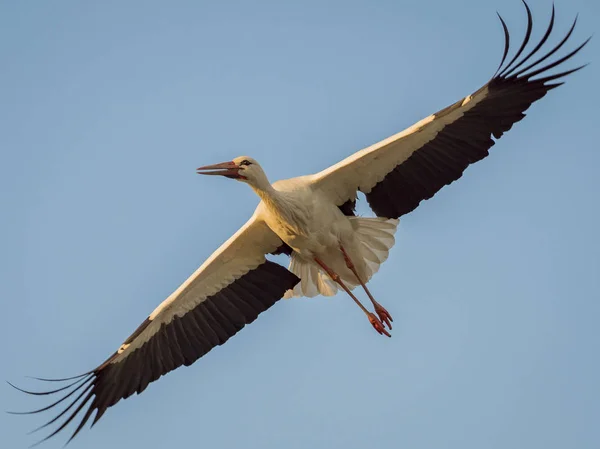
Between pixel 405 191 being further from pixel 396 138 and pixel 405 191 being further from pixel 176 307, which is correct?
pixel 176 307

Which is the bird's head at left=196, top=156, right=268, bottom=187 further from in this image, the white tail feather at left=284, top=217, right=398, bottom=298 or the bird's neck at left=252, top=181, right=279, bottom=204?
the white tail feather at left=284, top=217, right=398, bottom=298

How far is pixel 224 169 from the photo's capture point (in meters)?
10.0

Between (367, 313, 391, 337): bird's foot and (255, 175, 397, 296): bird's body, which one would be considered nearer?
(255, 175, 397, 296): bird's body

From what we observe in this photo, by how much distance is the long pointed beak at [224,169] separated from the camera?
999 centimetres

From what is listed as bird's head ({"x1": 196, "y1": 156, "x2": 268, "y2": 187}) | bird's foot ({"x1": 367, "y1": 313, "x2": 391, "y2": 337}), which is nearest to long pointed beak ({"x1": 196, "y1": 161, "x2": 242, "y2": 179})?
bird's head ({"x1": 196, "y1": 156, "x2": 268, "y2": 187})

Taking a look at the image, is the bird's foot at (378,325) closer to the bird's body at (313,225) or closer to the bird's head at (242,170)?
the bird's body at (313,225)

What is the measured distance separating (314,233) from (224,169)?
1006 millimetres

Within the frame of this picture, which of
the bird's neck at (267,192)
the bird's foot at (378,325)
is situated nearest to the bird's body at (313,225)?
the bird's neck at (267,192)

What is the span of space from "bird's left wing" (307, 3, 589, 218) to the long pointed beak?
28.5 inches

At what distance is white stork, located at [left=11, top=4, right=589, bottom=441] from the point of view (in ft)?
32.4

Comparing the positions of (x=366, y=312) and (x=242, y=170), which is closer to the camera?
(x=242, y=170)

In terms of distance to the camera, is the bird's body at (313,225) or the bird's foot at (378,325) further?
the bird's foot at (378,325)

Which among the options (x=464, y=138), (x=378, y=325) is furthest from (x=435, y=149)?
(x=378, y=325)

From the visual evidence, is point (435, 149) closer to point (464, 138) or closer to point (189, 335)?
point (464, 138)
